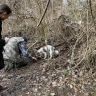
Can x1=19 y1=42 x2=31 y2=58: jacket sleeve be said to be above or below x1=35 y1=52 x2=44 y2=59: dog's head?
above

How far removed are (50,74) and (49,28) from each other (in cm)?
122

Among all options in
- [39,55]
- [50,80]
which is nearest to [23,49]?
[39,55]

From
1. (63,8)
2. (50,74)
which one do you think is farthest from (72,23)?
(50,74)

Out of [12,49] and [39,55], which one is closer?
[12,49]

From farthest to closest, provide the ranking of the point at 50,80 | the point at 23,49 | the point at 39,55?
the point at 39,55
the point at 23,49
the point at 50,80

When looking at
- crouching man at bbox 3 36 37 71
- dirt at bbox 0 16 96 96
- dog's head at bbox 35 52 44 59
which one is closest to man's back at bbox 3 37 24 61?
crouching man at bbox 3 36 37 71

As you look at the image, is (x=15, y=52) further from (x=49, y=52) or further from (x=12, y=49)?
(x=49, y=52)

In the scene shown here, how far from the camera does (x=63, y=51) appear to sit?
4.78 m

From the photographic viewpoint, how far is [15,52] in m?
4.38

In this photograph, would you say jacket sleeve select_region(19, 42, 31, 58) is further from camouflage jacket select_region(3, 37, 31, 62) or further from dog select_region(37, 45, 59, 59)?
dog select_region(37, 45, 59, 59)

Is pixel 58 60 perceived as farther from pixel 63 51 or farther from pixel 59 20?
pixel 59 20

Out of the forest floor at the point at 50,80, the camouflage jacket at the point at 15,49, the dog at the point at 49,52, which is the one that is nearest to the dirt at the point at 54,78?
the forest floor at the point at 50,80

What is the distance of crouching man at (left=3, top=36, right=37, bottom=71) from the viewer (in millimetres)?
4316

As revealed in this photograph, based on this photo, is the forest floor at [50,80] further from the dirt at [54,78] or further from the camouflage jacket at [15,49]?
the camouflage jacket at [15,49]
